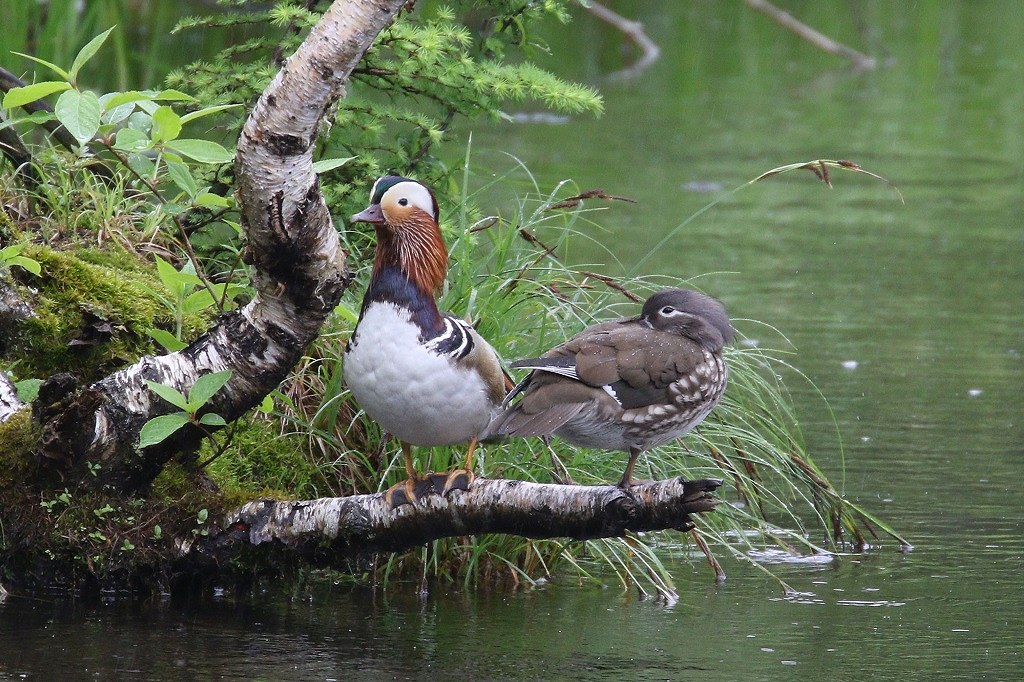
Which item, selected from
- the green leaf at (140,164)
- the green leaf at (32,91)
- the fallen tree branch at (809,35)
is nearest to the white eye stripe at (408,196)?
the green leaf at (32,91)

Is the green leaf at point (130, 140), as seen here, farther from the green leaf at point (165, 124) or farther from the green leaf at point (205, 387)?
the green leaf at point (205, 387)

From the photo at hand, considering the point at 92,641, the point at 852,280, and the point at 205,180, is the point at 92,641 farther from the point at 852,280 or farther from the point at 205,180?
the point at 852,280

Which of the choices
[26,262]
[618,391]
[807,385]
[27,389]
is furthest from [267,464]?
[807,385]

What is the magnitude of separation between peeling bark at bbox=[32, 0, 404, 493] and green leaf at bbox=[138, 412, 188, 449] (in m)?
0.22

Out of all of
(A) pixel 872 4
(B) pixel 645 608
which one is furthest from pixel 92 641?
(A) pixel 872 4

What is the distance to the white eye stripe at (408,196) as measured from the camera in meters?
5.00

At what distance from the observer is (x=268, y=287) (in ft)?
16.8

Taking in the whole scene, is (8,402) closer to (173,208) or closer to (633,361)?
(173,208)

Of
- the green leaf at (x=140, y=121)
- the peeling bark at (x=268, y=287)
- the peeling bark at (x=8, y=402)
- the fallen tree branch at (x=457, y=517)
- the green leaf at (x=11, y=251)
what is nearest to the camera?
the fallen tree branch at (x=457, y=517)

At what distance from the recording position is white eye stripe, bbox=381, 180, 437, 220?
500cm

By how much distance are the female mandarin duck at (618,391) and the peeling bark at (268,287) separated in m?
0.77

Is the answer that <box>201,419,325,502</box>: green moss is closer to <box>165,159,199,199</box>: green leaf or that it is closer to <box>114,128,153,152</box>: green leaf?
<box>165,159,199,199</box>: green leaf

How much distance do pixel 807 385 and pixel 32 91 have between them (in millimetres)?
4917

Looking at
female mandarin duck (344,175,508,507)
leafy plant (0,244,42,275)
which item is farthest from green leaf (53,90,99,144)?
female mandarin duck (344,175,508,507)
